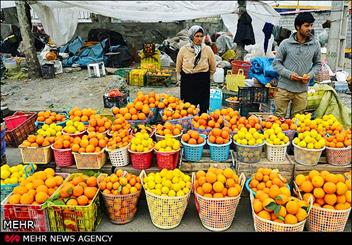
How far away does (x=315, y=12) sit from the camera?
1441cm

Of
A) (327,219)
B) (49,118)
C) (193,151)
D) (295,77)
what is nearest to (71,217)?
(193,151)

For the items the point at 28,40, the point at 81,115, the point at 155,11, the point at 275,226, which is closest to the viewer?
the point at 275,226

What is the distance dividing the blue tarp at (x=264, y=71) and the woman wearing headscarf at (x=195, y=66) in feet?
6.29

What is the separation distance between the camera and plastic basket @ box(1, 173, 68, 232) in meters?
2.74

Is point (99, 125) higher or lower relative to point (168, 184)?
higher

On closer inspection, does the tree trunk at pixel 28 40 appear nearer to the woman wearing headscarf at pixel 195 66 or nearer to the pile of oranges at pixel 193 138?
the woman wearing headscarf at pixel 195 66

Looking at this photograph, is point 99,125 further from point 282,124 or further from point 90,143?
point 282,124

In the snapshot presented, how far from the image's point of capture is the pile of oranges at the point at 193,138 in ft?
10.9

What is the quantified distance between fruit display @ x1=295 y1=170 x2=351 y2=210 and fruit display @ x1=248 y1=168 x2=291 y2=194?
0.20 metres

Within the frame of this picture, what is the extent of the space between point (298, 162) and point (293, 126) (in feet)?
1.55

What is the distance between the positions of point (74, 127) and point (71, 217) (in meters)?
1.27

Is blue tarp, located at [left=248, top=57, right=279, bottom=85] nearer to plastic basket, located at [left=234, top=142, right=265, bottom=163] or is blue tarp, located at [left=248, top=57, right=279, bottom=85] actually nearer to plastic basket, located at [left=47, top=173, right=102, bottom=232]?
plastic basket, located at [left=234, top=142, right=265, bottom=163]

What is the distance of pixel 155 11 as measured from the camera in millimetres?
8289

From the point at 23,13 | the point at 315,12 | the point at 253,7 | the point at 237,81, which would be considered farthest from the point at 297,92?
the point at 315,12
